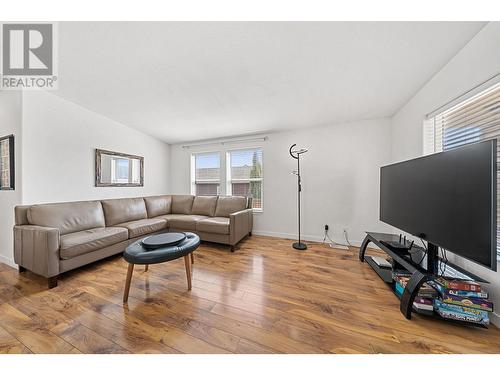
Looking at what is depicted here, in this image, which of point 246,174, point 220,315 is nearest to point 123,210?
point 246,174

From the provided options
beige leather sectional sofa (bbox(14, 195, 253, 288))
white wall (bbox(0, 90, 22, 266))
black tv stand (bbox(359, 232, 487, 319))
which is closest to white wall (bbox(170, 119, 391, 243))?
beige leather sectional sofa (bbox(14, 195, 253, 288))

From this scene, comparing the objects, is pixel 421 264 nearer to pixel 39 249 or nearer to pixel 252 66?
pixel 252 66

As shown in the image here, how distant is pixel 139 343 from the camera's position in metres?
1.07

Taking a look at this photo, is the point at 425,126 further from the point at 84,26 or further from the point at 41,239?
the point at 41,239

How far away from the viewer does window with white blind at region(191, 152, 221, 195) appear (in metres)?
4.04

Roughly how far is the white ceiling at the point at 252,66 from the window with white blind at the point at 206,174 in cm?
142

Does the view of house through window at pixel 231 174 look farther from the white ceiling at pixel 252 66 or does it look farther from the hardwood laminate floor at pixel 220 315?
the hardwood laminate floor at pixel 220 315

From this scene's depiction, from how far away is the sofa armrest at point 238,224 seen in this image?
269 cm

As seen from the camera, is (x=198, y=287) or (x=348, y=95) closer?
(x=198, y=287)

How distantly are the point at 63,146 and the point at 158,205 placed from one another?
1.68 m
